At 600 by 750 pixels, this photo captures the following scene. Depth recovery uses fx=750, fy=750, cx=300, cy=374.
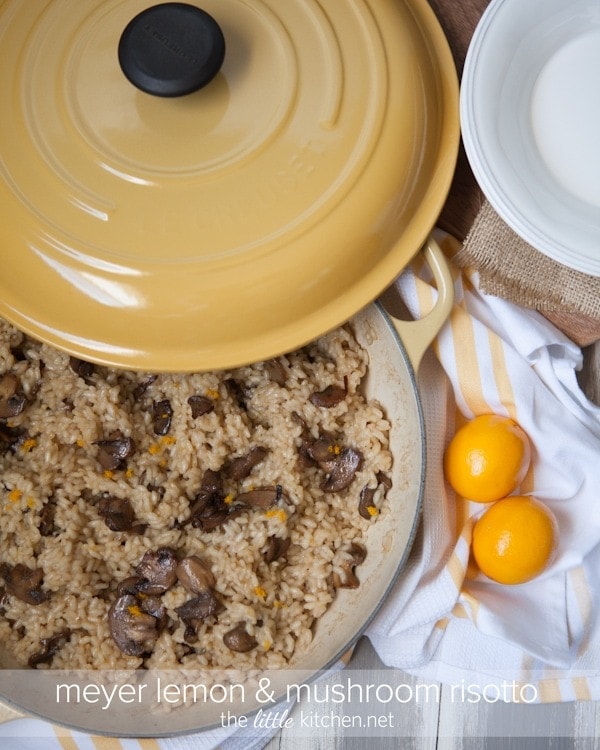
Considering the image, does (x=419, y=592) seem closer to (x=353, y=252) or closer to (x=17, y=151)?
(x=353, y=252)

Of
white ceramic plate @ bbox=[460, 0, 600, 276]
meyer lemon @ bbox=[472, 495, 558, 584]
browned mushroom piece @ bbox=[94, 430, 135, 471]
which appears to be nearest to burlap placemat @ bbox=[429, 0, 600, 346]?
white ceramic plate @ bbox=[460, 0, 600, 276]

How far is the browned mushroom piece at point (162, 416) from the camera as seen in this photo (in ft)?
4.72

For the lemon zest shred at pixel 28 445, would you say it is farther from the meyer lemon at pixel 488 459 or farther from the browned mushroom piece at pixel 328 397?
the meyer lemon at pixel 488 459

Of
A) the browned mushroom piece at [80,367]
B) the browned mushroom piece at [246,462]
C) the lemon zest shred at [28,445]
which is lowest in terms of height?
the browned mushroom piece at [246,462]

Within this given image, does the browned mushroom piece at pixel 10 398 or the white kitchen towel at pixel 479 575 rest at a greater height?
the browned mushroom piece at pixel 10 398

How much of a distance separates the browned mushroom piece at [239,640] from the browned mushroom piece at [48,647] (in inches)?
Result: 11.8

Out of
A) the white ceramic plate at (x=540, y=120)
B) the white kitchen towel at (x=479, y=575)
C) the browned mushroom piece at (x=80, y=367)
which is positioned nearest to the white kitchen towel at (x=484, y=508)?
the white kitchen towel at (x=479, y=575)

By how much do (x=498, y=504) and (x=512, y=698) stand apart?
417 mm

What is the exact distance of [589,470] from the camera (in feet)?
4.70

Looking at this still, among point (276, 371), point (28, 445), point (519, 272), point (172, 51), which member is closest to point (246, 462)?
point (276, 371)

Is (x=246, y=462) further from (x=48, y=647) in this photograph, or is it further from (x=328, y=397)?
(x=48, y=647)

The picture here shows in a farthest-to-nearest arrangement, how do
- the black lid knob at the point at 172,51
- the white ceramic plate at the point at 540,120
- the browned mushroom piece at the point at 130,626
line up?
the browned mushroom piece at the point at 130,626 → the white ceramic plate at the point at 540,120 → the black lid knob at the point at 172,51

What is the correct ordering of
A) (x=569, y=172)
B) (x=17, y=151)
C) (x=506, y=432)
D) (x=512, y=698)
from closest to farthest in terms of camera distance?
1. (x=17, y=151)
2. (x=569, y=172)
3. (x=506, y=432)
4. (x=512, y=698)

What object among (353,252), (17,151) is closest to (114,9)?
(17,151)
